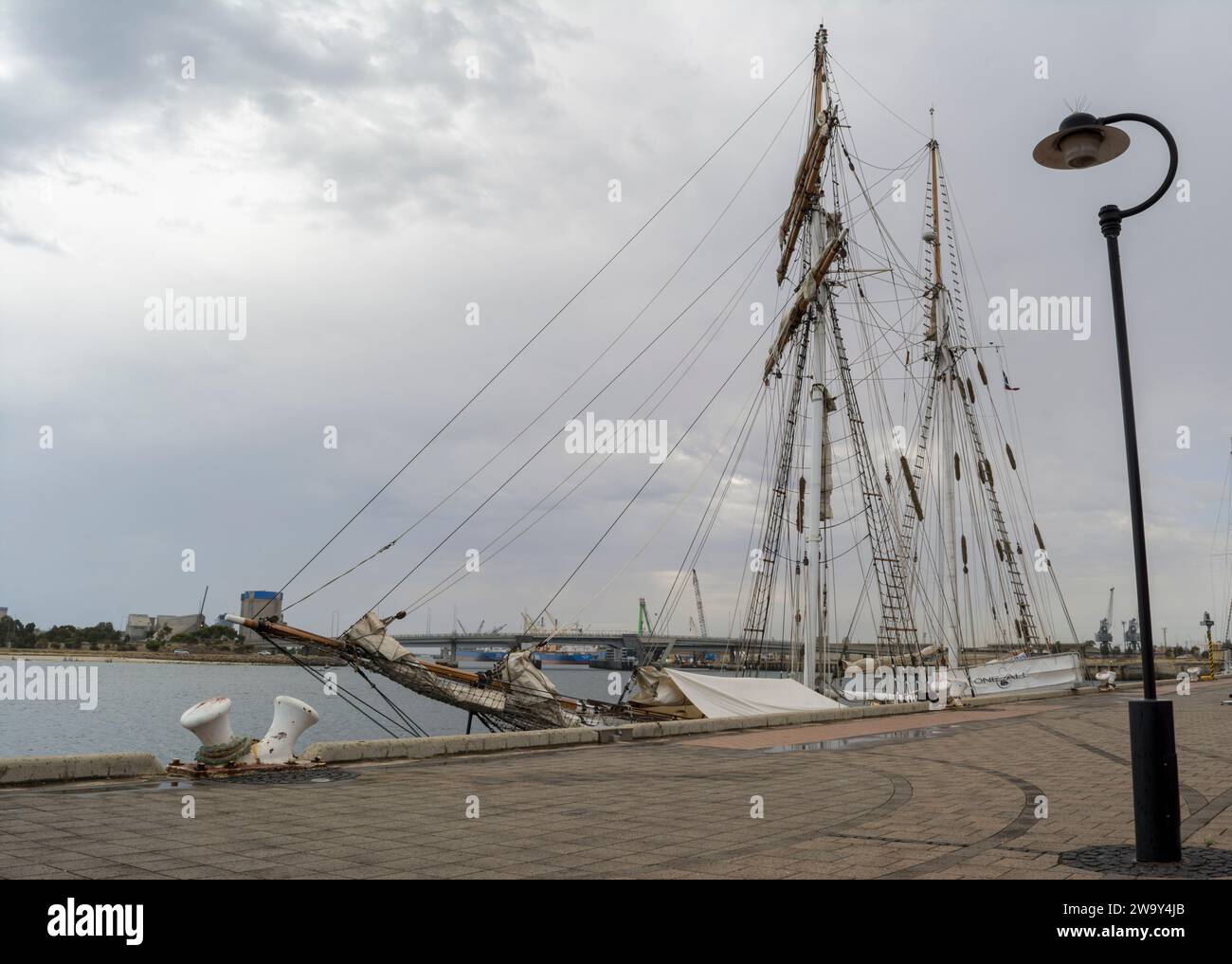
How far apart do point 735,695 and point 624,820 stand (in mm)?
15530

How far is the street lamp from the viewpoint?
7.29 meters

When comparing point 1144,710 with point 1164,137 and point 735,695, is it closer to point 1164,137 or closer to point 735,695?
point 1164,137

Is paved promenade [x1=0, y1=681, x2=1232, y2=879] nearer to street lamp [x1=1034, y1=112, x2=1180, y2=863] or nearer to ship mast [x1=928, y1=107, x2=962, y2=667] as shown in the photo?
street lamp [x1=1034, y1=112, x2=1180, y2=863]

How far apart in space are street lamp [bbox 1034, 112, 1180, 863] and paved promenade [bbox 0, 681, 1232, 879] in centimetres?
53

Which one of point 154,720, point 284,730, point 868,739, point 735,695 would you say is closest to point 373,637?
point 735,695

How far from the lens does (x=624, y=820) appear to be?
30.8 ft

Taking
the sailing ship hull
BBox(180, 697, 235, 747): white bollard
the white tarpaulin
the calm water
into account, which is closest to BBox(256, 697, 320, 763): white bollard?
BBox(180, 697, 235, 747): white bollard

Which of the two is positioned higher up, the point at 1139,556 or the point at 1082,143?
the point at 1082,143

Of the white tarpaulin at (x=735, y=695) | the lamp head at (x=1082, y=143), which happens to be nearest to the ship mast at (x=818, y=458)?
the white tarpaulin at (x=735, y=695)

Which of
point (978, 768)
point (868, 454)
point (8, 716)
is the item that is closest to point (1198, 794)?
point (978, 768)

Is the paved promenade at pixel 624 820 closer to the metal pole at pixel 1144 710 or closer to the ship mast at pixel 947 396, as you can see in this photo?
the metal pole at pixel 1144 710

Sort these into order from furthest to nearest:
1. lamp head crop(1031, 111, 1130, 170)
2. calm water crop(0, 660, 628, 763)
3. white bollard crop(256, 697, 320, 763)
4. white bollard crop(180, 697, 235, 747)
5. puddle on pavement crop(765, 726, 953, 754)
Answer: calm water crop(0, 660, 628, 763), puddle on pavement crop(765, 726, 953, 754), white bollard crop(256, 697, 320, 763), white bollard crop(180, 697, 235, 747), lamp head crop(1031, 111, 1130, 170)
